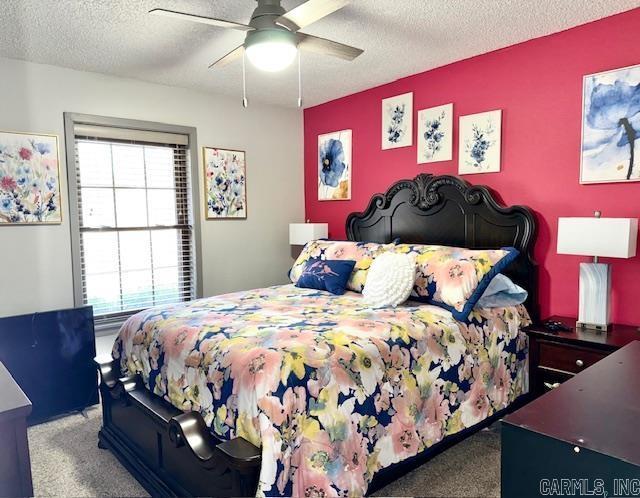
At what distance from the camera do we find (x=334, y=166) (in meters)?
4.48

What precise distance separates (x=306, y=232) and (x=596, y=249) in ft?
8.06

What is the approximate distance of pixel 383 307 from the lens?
8.83 feet

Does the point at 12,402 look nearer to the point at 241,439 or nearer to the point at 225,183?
the point at 241,439

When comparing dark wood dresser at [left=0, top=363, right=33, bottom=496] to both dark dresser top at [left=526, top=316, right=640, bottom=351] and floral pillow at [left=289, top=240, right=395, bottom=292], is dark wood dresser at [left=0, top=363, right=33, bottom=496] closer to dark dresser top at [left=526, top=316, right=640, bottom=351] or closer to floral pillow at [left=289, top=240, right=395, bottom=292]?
floral pillow at [left=289, top=240, right=395, bottom=292]

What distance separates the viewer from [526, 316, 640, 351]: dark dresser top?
238cm

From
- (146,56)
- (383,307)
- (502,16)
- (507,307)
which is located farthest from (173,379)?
(502,16)

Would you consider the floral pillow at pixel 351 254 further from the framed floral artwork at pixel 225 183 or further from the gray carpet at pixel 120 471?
the gray carpet at pixel 120 471

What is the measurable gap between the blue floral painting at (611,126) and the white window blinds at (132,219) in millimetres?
3093

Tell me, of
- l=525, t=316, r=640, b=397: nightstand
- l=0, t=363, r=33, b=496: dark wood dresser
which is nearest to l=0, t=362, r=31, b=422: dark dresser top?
l=0, t=363, r=33, b=496: dark wood dresser

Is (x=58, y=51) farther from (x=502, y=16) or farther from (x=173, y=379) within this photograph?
(x=502, y=16)

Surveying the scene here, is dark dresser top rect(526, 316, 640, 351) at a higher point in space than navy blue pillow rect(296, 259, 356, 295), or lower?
lower

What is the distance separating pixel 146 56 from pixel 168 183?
1127 mm

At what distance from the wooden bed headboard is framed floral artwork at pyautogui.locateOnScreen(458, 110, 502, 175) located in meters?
0.16

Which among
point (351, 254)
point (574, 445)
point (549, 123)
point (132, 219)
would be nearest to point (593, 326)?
point (549, 123)
